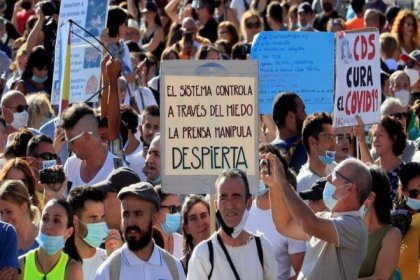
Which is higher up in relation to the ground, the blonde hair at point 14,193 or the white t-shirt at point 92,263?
the blonde hair at point 14,193

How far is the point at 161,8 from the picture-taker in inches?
930

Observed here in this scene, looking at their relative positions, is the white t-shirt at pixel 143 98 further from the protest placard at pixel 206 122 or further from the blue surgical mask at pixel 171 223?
the protest placard at pixel 206 122

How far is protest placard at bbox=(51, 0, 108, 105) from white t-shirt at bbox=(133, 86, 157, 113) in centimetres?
251

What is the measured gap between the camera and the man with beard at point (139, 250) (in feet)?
28.6

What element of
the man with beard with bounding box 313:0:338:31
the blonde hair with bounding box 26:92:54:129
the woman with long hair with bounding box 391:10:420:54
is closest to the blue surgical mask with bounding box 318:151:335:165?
the blonde hair with bounding box 26:92:54:129

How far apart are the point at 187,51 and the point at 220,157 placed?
9.76 metres

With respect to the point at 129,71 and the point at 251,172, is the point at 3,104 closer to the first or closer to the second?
the point at 129,71

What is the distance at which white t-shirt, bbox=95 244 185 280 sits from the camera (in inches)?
343

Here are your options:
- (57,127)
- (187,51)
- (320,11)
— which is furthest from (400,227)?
(320,11)

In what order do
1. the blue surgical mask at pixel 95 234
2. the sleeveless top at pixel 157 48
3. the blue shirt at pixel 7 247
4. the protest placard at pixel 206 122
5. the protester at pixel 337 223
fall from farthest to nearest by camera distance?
1. the sleeveless top at pixel 157 48
2. the protest placard at pixel 206 122
3. the blue surgical mask at pixel 95 234
4. the protester at pixel 337 223
5. the blue shirt at pixel 7 247

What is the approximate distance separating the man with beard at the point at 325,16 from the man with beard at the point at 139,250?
41.1 ft

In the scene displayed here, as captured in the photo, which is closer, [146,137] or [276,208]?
[276,208]

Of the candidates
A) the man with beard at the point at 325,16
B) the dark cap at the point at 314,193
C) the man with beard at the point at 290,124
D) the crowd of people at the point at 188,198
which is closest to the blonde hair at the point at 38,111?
the crowd of people at the point at 188,198

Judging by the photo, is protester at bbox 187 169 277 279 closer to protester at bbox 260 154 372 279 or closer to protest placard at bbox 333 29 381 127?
protester at bbox 260 154 372 279
